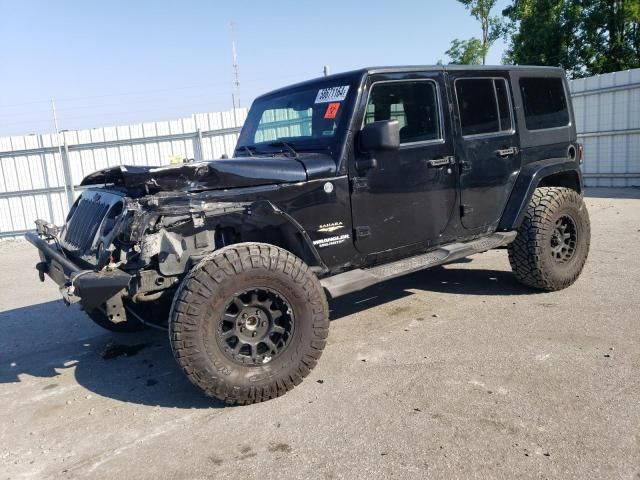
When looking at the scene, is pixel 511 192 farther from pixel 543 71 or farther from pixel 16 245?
pixel 16 245

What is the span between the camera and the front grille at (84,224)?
3908 millimetres

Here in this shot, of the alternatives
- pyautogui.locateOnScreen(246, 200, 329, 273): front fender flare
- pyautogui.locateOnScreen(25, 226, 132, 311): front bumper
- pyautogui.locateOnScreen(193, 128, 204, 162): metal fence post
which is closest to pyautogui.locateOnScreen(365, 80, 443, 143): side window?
pyautogui.locateOnScreen(246, 200, 329, 273): front fender flare

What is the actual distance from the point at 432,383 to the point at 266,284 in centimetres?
129

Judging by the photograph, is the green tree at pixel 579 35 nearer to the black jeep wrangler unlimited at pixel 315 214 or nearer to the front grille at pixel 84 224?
the black jeep wrangler unlimited at pixel 315 214

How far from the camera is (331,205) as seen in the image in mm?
3963

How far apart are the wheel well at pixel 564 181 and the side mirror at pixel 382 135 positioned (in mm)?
2421

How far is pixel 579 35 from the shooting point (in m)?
19.3

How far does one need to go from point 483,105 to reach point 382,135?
153 cm

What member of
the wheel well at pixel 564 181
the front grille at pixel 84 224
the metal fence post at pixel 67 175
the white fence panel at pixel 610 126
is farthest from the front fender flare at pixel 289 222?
the white fence panel at pixel 610 126

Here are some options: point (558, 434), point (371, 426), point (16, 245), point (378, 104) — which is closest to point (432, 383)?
point (371, 426)

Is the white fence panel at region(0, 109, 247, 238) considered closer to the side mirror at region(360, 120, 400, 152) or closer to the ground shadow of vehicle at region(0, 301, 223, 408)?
the ground shadow of vehicle at region(0, 301, 223, 408)

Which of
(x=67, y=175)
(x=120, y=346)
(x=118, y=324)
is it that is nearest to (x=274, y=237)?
(x=120, y=346)

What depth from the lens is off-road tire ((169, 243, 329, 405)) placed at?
10.7 feet

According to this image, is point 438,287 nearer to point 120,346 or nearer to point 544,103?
point 544,103
